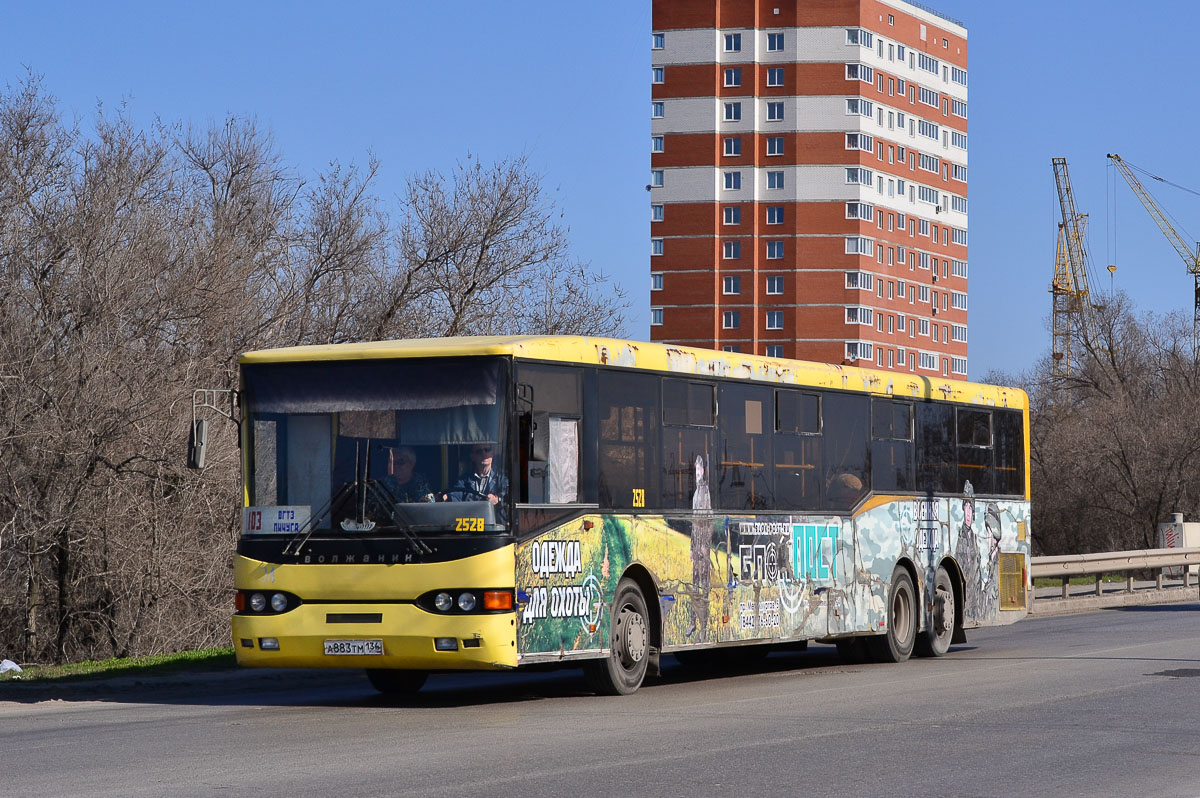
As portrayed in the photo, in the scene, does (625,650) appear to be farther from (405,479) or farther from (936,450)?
(936,450)

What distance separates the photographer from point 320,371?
1431cm

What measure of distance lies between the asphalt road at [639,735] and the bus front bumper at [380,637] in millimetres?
463

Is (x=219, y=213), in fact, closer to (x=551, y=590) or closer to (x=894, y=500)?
(x=894, y=500)

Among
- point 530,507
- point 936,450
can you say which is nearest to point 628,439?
point 530,507

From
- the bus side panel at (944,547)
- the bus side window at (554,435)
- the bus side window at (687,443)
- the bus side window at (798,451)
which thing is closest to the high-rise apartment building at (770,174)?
the bus side panel at (944,547)

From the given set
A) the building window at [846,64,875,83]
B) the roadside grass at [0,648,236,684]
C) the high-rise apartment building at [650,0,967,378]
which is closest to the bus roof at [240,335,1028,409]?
the roadside grass at [0,648,236,684]

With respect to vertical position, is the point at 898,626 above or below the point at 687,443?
below

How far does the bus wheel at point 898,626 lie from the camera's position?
64.1ft

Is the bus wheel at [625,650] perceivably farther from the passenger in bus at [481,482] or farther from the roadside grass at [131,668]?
the roadside grass at [131,668]

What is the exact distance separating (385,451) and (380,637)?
5.07 ft

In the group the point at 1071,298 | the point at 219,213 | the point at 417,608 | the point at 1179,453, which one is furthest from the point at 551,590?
the point at 1071,298

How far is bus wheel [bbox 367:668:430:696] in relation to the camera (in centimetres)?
1574

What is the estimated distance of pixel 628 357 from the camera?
15344 mm

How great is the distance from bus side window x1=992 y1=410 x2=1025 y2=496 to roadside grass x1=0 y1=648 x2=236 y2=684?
1032 cm
